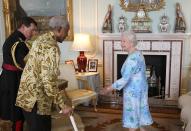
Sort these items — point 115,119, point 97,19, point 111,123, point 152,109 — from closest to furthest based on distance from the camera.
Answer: point 111,123 → point 115,119 → point 152,109 → point 97,19

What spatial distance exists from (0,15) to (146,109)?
13.1 ft

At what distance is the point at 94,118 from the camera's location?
3979 mm

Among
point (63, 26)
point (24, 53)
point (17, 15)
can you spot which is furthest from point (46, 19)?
point (63, 26)

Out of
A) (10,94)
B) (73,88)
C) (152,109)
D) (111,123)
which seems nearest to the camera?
(10,94)

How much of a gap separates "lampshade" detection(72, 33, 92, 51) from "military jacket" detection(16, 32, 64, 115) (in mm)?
2483

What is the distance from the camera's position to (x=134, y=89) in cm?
267

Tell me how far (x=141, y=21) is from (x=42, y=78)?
10.2 feet

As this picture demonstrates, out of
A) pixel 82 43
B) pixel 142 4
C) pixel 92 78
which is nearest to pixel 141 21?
pixel 142 4

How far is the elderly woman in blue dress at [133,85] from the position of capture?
260 cm

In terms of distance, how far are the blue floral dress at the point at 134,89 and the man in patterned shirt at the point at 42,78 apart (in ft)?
2.72

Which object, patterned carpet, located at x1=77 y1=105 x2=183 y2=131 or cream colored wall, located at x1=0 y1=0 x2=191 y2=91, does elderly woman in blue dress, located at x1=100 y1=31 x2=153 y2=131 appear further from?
cream colored wall, located at x1=0 y1=0 x2=191 y2=91

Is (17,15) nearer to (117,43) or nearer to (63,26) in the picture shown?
(117,43)

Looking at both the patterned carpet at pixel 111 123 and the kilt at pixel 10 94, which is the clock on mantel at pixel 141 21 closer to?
the patterned carpet at pixel 111 123

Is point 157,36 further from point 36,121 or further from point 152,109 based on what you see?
point 36,121
